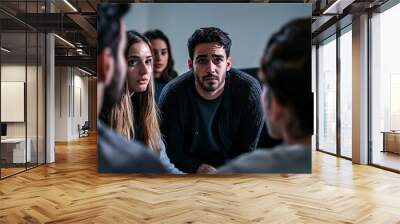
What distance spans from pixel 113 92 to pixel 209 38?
66.8 inches

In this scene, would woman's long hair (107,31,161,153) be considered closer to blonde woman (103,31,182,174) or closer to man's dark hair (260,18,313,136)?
blonde woman (103,31,182,174)

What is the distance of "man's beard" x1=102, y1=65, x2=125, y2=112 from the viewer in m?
6.05

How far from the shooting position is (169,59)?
6188 millimetres

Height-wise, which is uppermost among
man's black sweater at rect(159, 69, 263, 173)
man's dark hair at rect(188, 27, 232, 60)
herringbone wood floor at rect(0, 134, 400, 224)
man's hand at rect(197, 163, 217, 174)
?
man's dark hair at rect(188, 27, 232, 60)

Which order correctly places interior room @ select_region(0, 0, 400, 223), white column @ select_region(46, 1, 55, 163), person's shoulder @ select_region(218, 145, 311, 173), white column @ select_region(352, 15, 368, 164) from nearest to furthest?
interior room @ select_region(0, 0, 400, 223) < person's shoulder @ select_region(218, 145, 311, 173) < white column @ select_region(352, 15, 368, 164) < white column @ select_region(46, 1, 55, 163)

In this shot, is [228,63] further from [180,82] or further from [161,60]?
[161,60]

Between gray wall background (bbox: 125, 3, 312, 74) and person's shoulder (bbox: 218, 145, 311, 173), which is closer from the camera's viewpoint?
person's shoulder (bbox: 218, 145, 311, 173)

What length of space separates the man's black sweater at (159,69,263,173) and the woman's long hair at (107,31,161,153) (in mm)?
155

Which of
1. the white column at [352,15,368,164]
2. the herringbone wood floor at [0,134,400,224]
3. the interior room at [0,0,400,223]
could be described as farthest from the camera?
the white column at [352,15,368,164]

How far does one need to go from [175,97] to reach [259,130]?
1387 millimetres

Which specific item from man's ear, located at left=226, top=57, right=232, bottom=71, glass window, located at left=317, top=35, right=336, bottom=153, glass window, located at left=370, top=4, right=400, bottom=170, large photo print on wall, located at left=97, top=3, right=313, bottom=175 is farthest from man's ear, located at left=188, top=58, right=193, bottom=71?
glass window, located at left=317, top=35, right=336, bottom=153

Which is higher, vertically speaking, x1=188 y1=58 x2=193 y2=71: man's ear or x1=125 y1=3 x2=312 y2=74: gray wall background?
x1=125 y1=3 x2=312 y2=74: gray wall background

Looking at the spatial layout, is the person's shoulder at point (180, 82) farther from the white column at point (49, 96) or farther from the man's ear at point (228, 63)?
the white column at point (49, 96)

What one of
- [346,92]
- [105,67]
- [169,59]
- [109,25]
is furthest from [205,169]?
[346,92]
